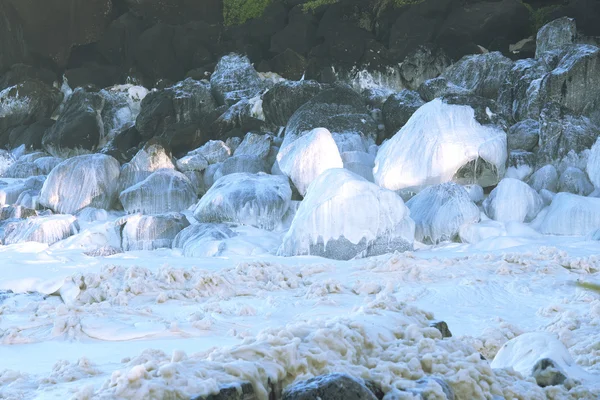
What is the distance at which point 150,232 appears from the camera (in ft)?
31.2

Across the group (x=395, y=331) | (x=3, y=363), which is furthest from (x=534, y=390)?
(x=3, y=363)

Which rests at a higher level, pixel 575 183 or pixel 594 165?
pixel 594 165

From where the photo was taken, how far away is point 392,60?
18.6m

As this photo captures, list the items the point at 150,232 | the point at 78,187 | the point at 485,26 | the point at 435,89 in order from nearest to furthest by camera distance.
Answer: the point at 150,232, the point at 78,187, the point at 435,89, the point at 485,26

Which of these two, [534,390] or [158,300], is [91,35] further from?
[534,390]

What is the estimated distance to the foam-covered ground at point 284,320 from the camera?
2322 millimetres

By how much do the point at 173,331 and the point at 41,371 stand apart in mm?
959

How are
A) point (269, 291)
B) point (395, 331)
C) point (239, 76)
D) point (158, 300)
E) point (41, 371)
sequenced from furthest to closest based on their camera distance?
point (239, 76), point (269, 291), point (158, 300), point (41, 371), point (395, 331)

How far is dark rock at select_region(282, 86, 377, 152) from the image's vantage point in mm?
12781

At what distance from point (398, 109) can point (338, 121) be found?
64.4 inches

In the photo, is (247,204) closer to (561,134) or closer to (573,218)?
(573,218)

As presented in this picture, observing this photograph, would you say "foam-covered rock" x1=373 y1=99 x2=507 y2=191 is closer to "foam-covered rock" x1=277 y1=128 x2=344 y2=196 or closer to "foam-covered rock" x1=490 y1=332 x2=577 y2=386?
"foam-covered rock" x1=277 y1=128 x2=344 y2=196

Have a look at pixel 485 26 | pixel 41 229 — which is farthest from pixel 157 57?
pixel 41 229

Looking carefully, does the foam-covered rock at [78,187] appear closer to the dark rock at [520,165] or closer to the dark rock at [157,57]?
the dark rock at [520,165]
